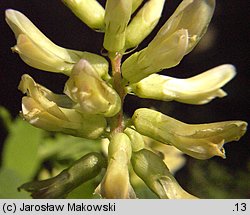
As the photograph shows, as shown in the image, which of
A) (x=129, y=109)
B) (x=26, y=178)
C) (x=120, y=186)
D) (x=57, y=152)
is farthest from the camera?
(x=129, y=109)

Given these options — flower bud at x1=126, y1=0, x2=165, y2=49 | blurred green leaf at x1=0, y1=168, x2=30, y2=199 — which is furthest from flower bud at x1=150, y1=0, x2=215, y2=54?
blurred green leaf at x1=0, y1=168, x2=30, y2=199

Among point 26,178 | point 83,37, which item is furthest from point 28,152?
point 83,37

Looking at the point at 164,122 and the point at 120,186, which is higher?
the point at 164,122

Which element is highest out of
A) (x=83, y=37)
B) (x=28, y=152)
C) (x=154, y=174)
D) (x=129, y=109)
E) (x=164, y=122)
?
(x=83, y=37)

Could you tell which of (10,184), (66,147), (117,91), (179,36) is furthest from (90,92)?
(66,147)

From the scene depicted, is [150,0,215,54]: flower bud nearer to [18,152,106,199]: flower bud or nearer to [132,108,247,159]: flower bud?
[132,108,247,159]: flower bud

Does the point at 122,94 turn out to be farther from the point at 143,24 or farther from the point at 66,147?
the point at 66,147
